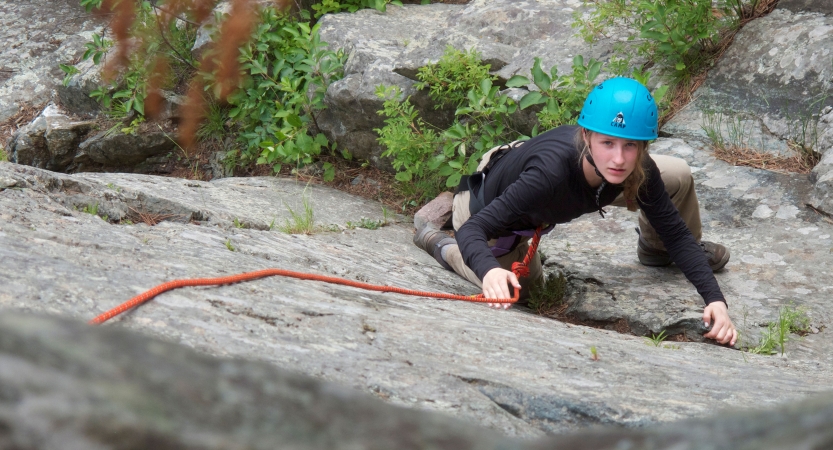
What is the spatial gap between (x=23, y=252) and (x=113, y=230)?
665mm

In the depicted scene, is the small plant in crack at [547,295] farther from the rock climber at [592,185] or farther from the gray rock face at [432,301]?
the rock climber at [592,185]

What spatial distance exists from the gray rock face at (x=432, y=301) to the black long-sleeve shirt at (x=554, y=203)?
0.88 feet

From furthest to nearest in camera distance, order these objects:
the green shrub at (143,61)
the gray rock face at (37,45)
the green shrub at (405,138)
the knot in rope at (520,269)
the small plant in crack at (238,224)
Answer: the gray rock face at (37,45) < the green shrub at (143,61) < the green shrub at (405,138) < the small plant in crack at (238,224) < the knot in rope at (520,269)

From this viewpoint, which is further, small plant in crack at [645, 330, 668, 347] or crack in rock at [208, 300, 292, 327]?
small plant in crack at [645, 330, 668, 347]

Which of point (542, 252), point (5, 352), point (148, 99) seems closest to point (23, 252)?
point (5, 352)

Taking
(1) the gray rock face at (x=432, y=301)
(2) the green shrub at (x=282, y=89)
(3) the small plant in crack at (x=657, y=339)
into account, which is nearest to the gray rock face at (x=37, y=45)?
(2) the green shrub at (x=282, y=89)

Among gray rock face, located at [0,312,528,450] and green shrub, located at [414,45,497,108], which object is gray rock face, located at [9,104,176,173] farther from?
gray rock face, located at [0,312,528,450]

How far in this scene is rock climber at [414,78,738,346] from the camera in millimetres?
3105

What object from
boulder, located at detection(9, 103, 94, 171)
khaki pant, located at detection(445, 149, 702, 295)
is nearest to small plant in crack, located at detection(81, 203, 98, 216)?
khaki pant, located at detection(445, 149, 702, 295)

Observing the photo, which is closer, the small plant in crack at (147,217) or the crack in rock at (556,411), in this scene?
the crack in rock at (556,411)

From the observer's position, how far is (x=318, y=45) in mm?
5621

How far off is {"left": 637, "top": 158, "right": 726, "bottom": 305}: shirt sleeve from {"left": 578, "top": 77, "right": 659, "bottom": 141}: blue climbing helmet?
28 cm

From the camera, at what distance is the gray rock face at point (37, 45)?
7.61 metres

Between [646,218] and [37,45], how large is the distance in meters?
7.40
